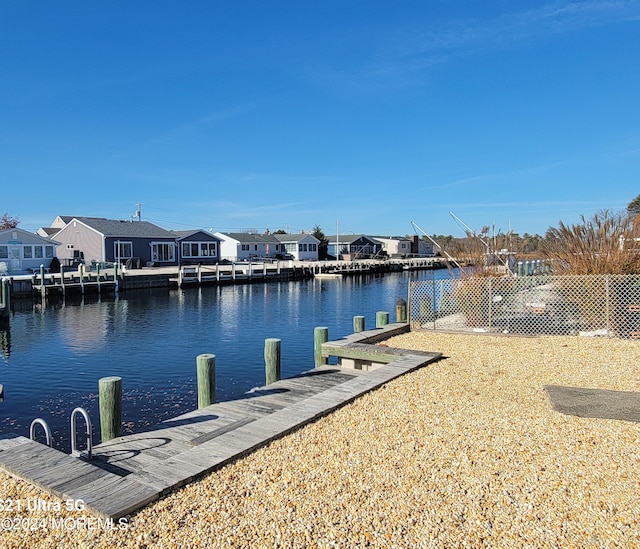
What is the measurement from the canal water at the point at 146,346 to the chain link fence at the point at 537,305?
3875 mm

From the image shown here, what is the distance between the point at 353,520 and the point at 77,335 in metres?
16.9

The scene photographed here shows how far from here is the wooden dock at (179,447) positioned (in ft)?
13.1

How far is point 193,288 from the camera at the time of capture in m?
36.4

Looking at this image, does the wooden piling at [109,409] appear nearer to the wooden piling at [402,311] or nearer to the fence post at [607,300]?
the wooden piling at [402,311]

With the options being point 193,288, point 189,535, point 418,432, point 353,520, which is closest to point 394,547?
point 353,520

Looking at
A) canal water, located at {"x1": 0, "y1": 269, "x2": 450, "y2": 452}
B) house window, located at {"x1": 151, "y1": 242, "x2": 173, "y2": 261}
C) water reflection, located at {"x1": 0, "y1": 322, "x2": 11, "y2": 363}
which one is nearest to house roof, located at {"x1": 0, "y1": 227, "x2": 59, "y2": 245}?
house window, located at {"x1": 151, "y1": 242, "x2": 173, "y2": 261}

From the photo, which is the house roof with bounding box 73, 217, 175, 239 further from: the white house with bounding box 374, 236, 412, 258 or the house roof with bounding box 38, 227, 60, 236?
the white house with bounding box 374, 236, 412, 258

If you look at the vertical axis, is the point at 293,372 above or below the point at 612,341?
Answer: below

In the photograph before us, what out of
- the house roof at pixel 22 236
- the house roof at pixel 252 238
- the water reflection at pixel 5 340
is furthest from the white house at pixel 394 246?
the water reflection at pixel 5 340

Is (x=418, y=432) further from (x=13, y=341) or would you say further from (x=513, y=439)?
(x=13, y=341)

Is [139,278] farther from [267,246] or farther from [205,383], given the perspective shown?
[267,246]

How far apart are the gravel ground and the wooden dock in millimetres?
126

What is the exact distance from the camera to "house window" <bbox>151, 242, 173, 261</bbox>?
4581 cm

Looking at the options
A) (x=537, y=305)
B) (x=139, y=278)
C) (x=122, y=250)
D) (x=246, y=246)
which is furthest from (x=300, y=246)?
(x=537, y=305)
